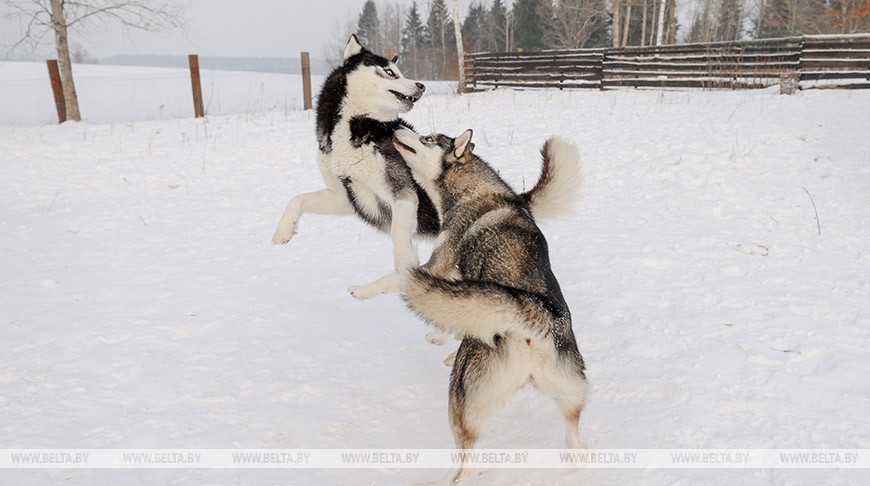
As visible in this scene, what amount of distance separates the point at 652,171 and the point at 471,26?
58383 millimetres

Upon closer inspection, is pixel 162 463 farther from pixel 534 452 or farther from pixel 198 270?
pixel 198 270

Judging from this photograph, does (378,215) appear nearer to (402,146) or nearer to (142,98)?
(402,146)

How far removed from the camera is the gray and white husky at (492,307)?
7.22ft

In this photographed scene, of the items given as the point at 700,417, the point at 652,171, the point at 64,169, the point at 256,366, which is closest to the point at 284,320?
the point at 256,366

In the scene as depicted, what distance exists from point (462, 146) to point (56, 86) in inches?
582

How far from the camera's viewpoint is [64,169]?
351 inches

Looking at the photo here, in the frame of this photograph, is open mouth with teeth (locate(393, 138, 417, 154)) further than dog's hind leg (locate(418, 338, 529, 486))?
Yes

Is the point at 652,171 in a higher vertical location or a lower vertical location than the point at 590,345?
higher

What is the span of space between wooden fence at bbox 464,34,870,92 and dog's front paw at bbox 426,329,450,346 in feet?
41.6

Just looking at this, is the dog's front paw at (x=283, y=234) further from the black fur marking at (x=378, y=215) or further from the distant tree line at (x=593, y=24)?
the distant tree line at (x=593, y=24)

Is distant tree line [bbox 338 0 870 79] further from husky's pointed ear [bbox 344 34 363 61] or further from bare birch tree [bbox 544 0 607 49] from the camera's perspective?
husky's pointed ear [bbox 344 34 363 61]

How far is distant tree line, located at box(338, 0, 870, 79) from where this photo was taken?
3331cm

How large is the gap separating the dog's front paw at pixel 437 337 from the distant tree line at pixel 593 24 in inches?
813

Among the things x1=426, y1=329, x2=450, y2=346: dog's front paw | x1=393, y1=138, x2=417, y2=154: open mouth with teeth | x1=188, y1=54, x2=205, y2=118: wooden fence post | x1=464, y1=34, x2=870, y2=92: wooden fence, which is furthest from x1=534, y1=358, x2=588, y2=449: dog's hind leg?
x1=188, y1=54, x2=205, y2=118: wooden fence post
